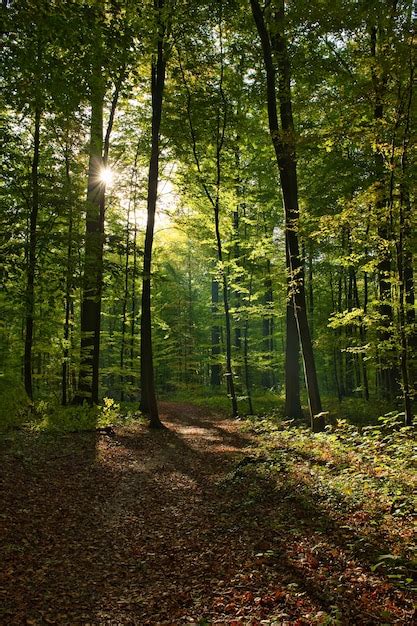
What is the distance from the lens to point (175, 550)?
5.75m

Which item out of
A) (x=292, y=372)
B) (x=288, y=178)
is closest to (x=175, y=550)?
(x=288, y=178)

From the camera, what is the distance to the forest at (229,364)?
4.76 m

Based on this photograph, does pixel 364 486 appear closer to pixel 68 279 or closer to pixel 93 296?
pixel 68 279

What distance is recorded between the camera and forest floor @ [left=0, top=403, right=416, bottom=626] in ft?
13.8

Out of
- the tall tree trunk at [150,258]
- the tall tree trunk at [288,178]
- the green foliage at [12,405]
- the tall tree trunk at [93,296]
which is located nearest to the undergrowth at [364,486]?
the tall tree trunk at [288,178]

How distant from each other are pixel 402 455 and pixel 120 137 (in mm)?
16840

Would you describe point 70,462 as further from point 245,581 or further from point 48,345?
point 48,345

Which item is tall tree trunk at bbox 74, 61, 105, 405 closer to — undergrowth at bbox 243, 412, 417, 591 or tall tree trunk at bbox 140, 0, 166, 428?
tall tree trunk at bbox 140, 0, 166, 428

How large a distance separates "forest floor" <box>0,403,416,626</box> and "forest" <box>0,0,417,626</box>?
0.03 m

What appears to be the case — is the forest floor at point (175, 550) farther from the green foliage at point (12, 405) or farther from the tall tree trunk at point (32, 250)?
the tall tree trunk at point (32, 250)

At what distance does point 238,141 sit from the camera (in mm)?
18031

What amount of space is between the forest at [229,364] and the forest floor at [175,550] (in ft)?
0.09

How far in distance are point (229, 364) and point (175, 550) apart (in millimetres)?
12739

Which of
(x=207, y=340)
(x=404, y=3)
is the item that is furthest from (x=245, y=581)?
(x=207, y=340)
